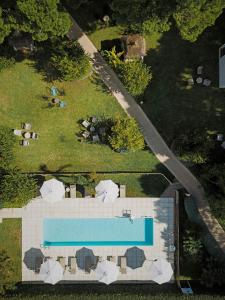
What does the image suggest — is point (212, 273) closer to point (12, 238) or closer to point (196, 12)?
point (12, 238)

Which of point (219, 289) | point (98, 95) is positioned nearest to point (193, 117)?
point (98, 95)

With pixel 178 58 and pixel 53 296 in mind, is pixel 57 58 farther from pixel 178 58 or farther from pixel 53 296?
pixel 53 296

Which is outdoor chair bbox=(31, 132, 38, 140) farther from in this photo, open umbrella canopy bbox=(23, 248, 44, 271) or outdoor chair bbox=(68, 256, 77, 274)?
outdoor chair bbox=(68, 256, 77, 274)

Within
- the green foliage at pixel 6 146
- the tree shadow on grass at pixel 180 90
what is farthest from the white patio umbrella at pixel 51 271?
the tree shadow on grass at pixel 180 90

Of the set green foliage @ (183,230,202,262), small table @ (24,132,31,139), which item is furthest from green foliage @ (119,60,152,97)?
green foliage @ (183,230,202,262)

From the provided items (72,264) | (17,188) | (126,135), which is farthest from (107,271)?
(126,135)
